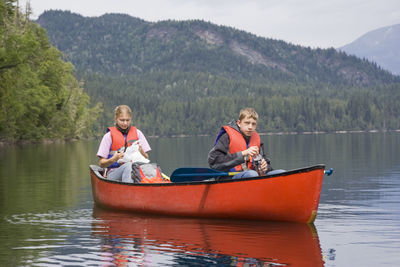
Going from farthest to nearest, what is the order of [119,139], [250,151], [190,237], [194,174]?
[119,139] < [194,174] < [250,151] < [190,237]

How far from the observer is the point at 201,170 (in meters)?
12.1

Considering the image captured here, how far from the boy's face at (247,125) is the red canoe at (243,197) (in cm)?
116

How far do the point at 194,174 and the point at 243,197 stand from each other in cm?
116

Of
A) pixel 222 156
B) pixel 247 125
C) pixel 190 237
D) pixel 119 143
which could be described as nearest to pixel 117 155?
pixel 119 143

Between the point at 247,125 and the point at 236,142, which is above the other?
the point at 247,125

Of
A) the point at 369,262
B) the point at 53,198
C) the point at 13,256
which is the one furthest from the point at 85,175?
the point at 369,262

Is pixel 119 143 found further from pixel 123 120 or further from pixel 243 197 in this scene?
pixel 243 197

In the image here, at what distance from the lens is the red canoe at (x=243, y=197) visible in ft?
36.2

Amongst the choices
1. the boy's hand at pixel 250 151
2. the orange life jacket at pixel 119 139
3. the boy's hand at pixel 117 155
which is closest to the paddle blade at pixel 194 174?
the boy's hand at pixel 250 151

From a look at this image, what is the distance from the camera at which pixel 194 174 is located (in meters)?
12.2

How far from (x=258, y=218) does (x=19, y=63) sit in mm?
31703

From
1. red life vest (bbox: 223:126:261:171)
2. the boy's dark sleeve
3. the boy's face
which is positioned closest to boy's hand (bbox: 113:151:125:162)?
the boy's dark sleeve

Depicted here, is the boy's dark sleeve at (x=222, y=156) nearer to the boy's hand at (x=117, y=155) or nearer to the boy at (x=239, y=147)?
the boy at (x=239, y=147)

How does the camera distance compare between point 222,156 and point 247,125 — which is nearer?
point 247,125
